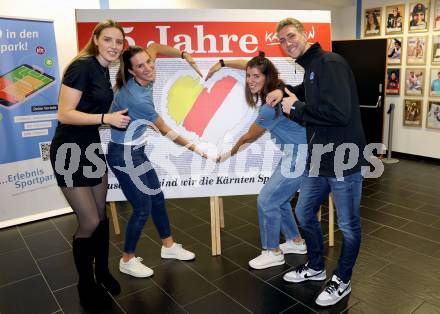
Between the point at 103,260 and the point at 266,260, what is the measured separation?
1.09 meters

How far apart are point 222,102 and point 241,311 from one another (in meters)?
1.40

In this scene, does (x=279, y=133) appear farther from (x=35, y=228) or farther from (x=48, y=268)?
(x=35, y=228)

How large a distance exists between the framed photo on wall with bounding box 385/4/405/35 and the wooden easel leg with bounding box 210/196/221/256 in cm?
447

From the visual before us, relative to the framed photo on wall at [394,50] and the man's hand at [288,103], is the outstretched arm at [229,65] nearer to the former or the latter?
the man's hand at [288,103]

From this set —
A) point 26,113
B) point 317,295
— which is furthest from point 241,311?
point 26,113

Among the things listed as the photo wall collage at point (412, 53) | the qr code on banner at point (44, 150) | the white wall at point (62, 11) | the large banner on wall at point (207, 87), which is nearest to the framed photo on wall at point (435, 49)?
the photo wall collage at point (412, 53)

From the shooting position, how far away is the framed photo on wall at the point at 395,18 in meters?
5.57

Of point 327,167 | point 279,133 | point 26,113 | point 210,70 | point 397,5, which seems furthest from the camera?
point 397,5

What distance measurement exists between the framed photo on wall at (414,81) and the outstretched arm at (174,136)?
13.8 feet

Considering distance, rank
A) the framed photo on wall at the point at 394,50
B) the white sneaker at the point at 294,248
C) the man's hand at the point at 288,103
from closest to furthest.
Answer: the man's hand at the point at 288,103 < the white sneaker at the point at 294,248 < the framed photo on wall at the point at 394,50

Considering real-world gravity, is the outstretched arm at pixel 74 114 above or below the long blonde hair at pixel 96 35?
below

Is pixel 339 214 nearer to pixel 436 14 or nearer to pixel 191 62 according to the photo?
pixel 191 62

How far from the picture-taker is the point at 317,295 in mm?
2314

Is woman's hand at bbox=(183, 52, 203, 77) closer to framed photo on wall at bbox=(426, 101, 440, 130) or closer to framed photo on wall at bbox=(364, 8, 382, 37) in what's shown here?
framed photo on wall at bbox=(426, 101, 440, 130)
